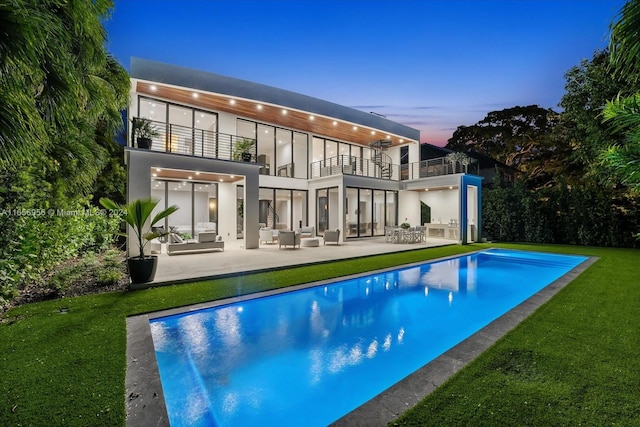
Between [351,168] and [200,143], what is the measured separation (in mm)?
7839

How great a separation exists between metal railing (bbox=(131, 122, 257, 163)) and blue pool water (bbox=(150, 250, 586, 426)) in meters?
8.64

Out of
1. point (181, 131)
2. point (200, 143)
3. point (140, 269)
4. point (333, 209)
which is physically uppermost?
point (181, 131)

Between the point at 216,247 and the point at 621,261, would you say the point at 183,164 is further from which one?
the point at 621,261

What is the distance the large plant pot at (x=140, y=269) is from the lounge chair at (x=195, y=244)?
4385 mm

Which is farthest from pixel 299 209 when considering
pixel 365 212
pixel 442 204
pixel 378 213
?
pixel 442 204

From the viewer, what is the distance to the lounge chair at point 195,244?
1098 centimetres

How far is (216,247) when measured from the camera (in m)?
11.5

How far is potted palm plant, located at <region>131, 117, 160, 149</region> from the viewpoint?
10547 mm

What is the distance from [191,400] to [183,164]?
9821mm

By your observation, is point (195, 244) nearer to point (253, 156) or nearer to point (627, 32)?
point (253, 156)

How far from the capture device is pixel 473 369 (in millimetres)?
3158

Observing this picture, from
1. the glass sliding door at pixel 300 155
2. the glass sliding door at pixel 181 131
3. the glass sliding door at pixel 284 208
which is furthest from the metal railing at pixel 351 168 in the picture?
the glass sliding door at pixel 181 131

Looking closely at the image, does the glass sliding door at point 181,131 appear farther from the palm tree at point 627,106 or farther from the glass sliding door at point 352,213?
the palm tree at point 627,106

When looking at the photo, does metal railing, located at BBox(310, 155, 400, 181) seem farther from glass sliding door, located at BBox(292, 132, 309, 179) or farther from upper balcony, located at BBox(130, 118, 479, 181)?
glass sliding door, located at BBox(292, 132, 309, 179)
